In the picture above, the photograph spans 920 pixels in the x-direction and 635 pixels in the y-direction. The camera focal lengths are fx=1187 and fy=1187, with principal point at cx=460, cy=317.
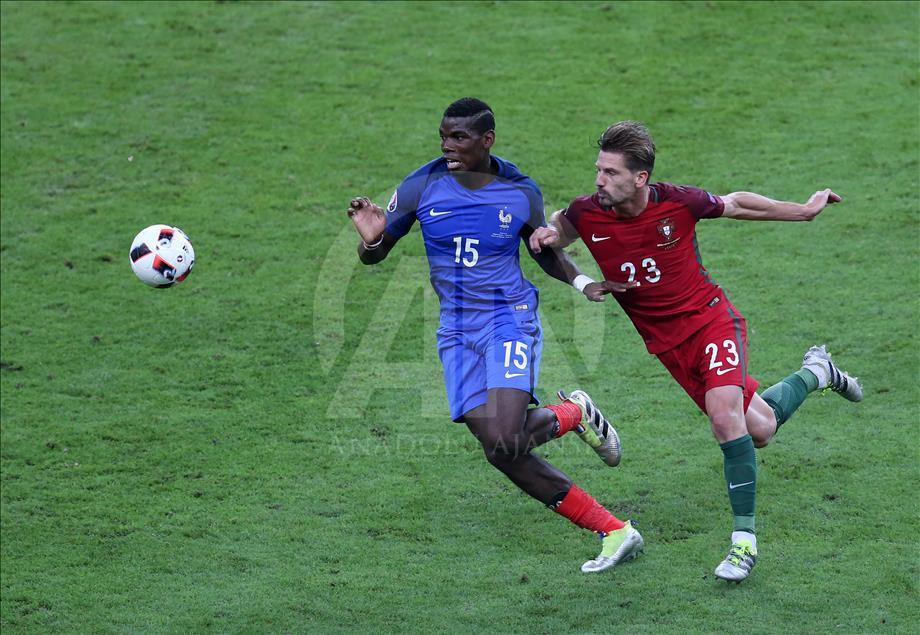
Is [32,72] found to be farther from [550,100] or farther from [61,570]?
[61,570]

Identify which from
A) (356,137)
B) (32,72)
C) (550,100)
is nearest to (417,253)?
(356,137)

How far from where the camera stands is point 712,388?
6.75 metres

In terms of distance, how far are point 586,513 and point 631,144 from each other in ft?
7.11

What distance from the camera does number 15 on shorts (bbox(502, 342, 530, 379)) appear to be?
6.90 metres

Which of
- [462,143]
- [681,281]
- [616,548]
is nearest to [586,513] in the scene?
[616,548]

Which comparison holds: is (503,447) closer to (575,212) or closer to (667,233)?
(575,212)

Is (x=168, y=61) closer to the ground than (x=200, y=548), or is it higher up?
higher up

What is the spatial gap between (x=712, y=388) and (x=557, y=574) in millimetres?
1464

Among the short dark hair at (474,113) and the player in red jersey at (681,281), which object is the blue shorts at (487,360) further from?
the short dark hair at (474,113)

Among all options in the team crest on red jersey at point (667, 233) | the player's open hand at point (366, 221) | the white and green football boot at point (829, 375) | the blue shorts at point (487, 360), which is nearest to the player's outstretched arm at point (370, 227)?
the player's open hand at point (366, 221)

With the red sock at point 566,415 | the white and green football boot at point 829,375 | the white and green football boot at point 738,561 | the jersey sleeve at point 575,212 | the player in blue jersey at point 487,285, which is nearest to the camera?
the white and green football boot at point 738,561

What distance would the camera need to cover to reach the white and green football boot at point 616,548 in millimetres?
6992

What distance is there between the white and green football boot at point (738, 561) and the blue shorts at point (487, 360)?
141 cm

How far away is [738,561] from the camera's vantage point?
6.59m
